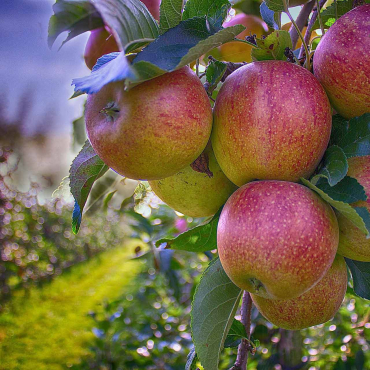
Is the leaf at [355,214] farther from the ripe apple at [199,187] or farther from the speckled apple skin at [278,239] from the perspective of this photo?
the ripe apple at [199,187]

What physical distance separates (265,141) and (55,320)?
3.24 m

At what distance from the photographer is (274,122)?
0.56m

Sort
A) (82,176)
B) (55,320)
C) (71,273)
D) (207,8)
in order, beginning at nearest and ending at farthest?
(207,8)
(82,176)
(55,320)
(71,273)

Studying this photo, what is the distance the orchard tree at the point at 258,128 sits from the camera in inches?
20.5

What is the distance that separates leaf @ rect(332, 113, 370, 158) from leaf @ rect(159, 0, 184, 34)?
301mm

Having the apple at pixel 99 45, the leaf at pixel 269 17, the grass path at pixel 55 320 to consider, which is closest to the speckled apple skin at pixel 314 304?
the leaf at pixel 269 17

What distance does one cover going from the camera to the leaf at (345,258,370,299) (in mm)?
766

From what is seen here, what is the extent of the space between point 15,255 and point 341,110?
425 cm

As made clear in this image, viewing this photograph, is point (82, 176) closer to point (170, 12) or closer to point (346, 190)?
point (170, 12)

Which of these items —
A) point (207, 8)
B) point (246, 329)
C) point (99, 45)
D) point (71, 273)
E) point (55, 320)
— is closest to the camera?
point (207, 8)

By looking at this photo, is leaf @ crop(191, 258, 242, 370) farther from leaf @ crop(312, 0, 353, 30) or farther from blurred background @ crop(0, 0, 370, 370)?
leaf @ crop(312, 0, 353, 30)

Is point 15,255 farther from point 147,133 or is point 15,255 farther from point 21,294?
point 147,133

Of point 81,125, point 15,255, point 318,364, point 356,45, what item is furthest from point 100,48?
point 15,255

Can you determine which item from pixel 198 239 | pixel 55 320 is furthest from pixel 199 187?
pixel 55 320
